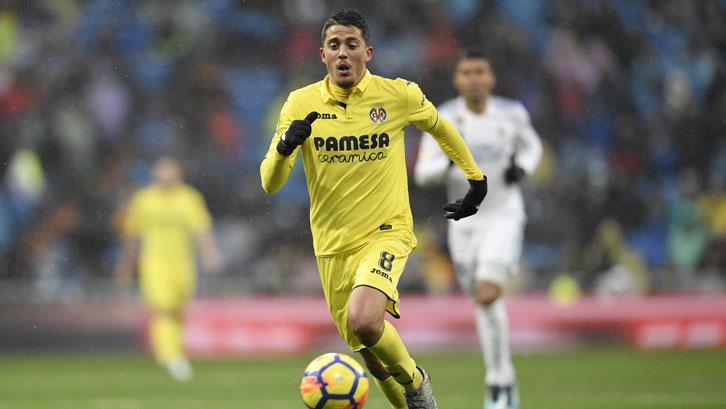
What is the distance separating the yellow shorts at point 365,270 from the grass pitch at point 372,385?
9.63ft

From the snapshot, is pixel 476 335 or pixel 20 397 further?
pixel 476 335

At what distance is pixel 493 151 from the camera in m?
8.49

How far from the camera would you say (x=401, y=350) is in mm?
5922

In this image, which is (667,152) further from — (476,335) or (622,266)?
(476,335)

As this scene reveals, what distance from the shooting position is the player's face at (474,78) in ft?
27.5

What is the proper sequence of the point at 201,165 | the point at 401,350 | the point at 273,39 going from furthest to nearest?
the point at 273,39 → the point at 201,165 → the point at 401,350

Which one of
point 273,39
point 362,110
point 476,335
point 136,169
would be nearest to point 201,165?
point 136,169

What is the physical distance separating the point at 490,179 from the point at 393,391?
2.67 metres

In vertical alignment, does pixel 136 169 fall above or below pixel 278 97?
below

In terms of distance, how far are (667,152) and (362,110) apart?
40.0ft

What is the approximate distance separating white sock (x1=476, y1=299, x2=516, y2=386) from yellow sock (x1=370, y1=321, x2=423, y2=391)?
6.78ft

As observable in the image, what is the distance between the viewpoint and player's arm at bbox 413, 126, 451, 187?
824 cm

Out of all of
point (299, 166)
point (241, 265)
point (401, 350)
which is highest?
point (299, 166)

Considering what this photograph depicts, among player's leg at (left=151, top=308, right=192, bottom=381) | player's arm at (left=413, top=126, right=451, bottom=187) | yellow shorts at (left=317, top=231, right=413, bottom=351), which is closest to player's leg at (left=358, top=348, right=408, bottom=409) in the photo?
yellow shorts at (left=317, top=231, right=413, bottom=351)
